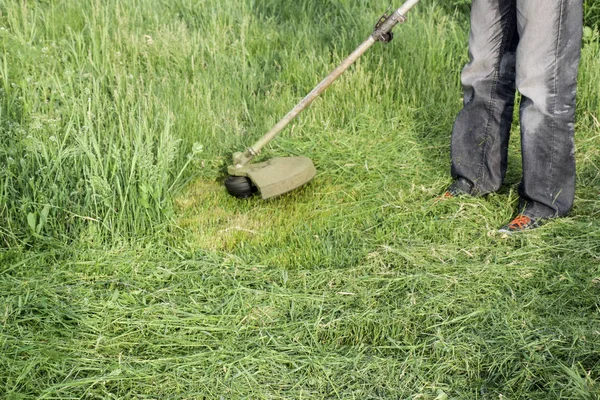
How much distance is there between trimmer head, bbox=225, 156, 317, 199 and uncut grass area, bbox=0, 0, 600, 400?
11 centimetres

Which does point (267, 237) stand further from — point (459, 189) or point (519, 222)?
point (519, 222)

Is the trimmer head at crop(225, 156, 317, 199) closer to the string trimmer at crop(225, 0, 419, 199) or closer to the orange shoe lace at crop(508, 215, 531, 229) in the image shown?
the string trimmer at crop(225, 0, 419, 199)

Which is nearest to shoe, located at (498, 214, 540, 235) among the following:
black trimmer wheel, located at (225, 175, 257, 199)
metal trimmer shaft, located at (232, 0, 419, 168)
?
metal trimmer shaft, located at (232, 0, 419, 168)

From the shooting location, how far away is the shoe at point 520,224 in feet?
12.7

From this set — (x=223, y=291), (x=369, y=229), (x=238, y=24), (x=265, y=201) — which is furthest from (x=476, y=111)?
(x=238, y=24)

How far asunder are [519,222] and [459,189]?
46 centimetres

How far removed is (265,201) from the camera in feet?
14.4

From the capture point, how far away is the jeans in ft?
12.0

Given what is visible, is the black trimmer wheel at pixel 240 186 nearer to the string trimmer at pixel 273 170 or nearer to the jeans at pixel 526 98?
the string trimmer at pixel 273 170

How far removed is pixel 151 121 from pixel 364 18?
6.71 feet

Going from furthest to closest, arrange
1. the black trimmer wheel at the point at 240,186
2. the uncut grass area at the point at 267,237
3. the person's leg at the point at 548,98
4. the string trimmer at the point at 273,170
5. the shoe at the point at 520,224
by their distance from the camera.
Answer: the black trimmer wheel at the point at 240,186 < the string trimmer at the point at 273,170 < the shoe at the point at 520,224 < the person's leg at the point at 548,98 < the uncut grass area at the point at 267,237

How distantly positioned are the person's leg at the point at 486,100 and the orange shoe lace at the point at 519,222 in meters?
0.36

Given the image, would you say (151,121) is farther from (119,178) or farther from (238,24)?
(238,24)

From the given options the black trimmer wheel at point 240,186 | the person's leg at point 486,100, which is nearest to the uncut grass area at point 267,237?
the black trimmer wheel at point 240,186
